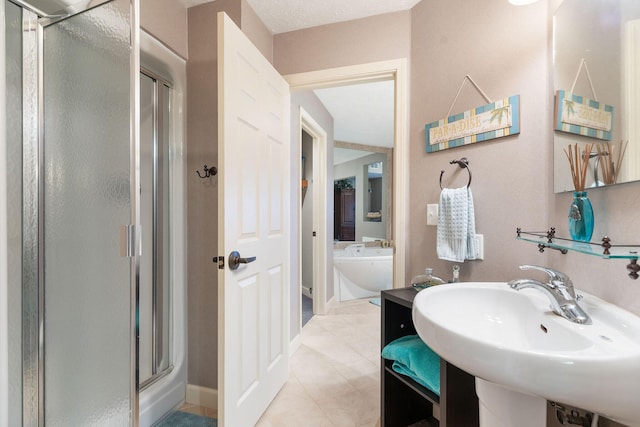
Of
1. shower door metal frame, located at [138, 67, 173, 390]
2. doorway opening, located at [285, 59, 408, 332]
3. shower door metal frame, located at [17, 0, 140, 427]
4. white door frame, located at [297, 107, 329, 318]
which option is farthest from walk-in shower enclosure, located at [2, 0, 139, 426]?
white door frame, located at [297, 107, 329, 318]

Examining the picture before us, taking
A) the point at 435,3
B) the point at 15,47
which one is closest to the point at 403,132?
the point at 435,3

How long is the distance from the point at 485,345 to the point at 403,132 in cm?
129

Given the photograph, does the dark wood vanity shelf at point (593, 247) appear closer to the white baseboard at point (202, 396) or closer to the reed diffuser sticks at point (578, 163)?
the reed diffuser sticks at point (578, 163)

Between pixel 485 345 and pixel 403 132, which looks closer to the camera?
pixel 485 345

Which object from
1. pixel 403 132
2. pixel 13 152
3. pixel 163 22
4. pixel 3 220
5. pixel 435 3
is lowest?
pixel 3 220

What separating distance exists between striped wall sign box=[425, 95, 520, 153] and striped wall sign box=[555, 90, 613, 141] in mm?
159

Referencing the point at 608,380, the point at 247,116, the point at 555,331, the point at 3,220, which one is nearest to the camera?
the point at 608,380

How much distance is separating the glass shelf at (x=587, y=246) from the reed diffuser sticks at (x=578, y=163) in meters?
0.20

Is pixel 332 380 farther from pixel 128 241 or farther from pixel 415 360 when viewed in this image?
pixel 128 241

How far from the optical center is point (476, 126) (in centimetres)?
135

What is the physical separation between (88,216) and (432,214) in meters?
1.53

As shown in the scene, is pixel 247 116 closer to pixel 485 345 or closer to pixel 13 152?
pixel 13 152

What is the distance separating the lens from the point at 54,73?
1020 millimetres

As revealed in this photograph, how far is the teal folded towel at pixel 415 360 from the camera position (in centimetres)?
112
